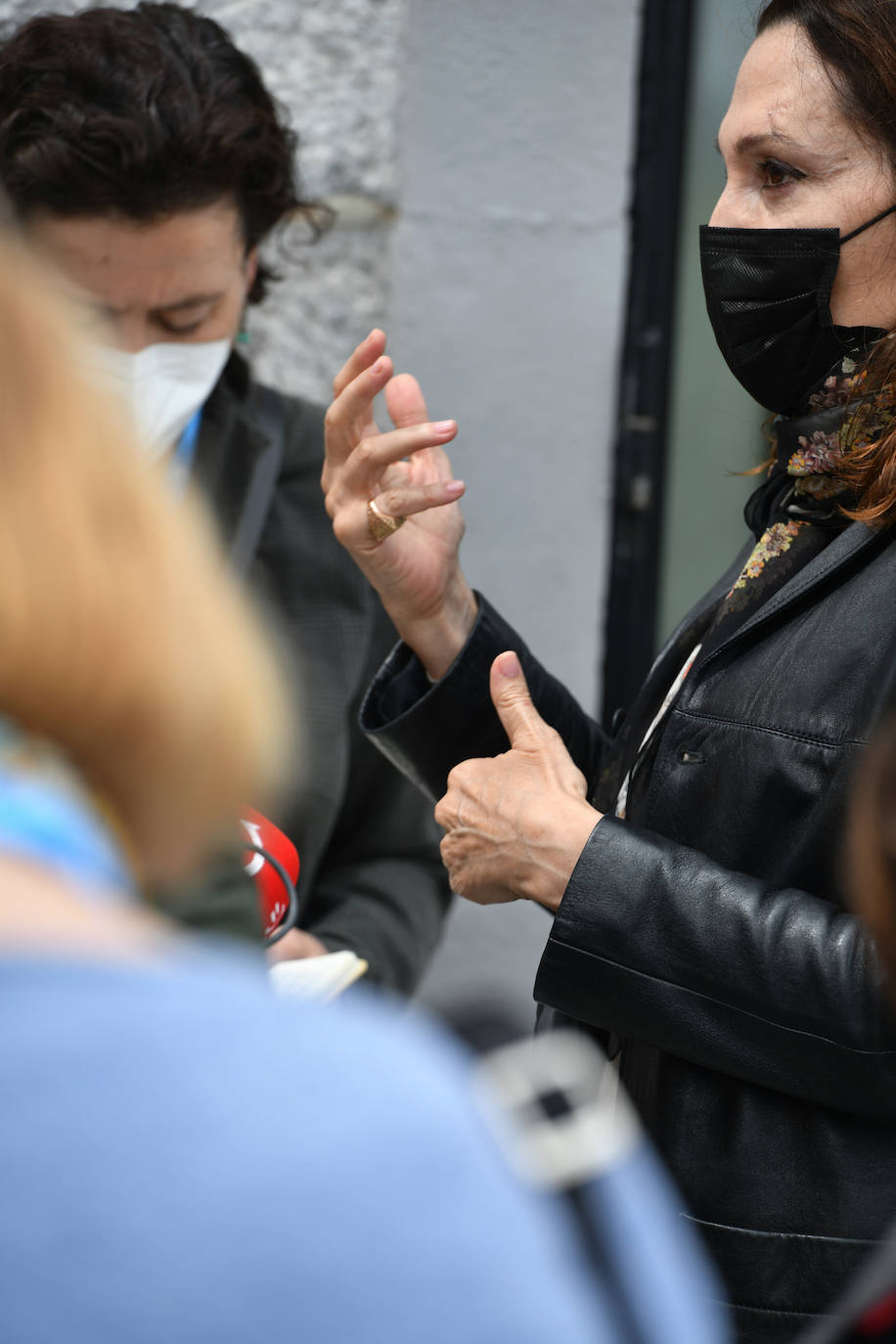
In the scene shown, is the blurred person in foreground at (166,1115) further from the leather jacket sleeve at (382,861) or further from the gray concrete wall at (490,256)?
the gray concrete wall at (490,256)

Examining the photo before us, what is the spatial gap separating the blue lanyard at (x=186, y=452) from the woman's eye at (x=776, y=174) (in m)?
1.01

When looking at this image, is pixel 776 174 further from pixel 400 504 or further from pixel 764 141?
pixel 400 504

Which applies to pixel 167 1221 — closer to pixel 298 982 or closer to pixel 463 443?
pixel 298 982

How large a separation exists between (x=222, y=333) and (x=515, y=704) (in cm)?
94

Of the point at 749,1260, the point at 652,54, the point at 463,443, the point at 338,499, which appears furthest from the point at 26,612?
the point at 652,54

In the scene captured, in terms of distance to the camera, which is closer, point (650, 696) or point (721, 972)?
point (721, 972)

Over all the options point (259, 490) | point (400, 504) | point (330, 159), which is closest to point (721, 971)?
point (400, 504)

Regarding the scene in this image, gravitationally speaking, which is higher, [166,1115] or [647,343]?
[166,1115]

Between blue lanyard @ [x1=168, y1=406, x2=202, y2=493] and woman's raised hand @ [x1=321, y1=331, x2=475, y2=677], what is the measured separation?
1.49 feet

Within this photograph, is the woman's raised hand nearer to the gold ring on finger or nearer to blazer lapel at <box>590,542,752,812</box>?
the gold ring on finger

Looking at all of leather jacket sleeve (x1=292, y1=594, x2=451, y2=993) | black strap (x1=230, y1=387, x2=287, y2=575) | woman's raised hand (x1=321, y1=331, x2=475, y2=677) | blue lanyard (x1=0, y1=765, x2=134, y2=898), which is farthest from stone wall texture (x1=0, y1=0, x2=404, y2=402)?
blue lanyard (x1=0, y1=765, x2=134, y2=898)

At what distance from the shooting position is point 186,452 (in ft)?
7.53

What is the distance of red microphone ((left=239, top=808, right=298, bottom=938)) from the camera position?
1284mm

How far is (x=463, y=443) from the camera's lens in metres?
3.14
